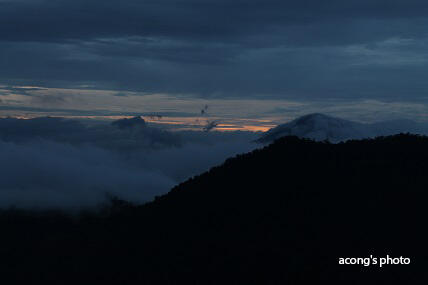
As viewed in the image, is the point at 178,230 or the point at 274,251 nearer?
the point at 274,251

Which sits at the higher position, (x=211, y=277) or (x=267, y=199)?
(x=267, y=199)

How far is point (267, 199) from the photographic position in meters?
194

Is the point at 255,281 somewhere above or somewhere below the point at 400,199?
below

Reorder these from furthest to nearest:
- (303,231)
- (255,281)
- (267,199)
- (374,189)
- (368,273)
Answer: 1. (267,199)
2. (374,189)
3. (303,231)
4. (255,281)
5. (368,273)

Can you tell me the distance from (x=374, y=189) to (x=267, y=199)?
3577 centimetres

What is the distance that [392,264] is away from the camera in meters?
144

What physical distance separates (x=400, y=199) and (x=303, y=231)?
3213 centimetres

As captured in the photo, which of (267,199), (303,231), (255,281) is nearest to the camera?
(255,281)

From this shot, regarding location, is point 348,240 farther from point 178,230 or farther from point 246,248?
point 178,230

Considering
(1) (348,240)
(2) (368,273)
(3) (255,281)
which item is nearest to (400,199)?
(1) (348,240)

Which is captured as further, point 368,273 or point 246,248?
point 246,248

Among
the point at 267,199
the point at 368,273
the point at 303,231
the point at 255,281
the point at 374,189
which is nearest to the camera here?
the point at 368,273

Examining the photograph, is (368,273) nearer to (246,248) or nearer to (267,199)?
(246,248)

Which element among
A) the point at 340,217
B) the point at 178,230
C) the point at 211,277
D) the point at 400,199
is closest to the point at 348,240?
the point at 340,217
